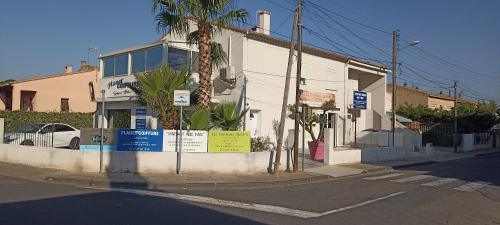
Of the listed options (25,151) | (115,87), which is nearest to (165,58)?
(115,87)

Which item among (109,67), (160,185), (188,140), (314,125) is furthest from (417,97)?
(160,185)

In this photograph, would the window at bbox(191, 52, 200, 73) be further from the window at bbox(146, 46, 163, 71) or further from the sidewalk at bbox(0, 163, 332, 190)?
the sidewalk at bbox(0, 163, 332, 190)

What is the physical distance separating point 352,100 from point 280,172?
15.9 m

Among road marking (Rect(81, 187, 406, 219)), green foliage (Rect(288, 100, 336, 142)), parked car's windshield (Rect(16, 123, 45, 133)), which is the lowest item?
road marking (Rect(81, 187, 406, 219))

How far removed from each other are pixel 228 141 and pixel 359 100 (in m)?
17.4

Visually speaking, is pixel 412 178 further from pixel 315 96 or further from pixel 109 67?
pixel 109 67

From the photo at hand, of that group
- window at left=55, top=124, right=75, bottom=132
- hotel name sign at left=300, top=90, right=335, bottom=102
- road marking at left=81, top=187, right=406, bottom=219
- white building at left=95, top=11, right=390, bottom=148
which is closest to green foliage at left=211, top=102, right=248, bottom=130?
white building at left=95, top=11, right=390, bottom=148

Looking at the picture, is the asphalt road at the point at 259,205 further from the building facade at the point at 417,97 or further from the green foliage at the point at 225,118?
the building facade at the point at 417,97

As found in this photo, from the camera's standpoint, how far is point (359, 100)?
107 feet

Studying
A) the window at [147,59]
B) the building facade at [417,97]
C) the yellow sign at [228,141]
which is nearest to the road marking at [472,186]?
the yellow sign at [228,141]

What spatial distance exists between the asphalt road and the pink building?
79.6 ft

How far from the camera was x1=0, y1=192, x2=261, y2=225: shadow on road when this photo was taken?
8500 mm

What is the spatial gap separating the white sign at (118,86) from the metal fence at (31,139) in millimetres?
6826

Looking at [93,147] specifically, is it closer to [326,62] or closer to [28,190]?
[28,190]
